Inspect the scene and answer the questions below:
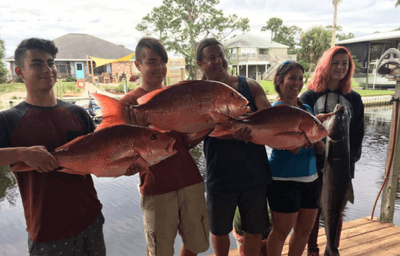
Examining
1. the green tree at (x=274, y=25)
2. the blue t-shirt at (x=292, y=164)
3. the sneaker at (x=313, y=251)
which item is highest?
the green tree at (x=274, y=25)

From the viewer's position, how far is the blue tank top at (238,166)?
2.19 metres

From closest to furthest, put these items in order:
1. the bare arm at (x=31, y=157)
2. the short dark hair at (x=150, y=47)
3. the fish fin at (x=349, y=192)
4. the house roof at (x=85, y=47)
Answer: the bare arm at (x=31, y=157), the short dark hair at (x=150, y=47), the fish fin at (x=349, y=192), the house roof at (x=85, y=47)

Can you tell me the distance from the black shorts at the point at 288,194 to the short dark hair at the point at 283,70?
0.84m

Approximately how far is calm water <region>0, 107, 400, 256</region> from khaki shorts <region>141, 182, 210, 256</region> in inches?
129

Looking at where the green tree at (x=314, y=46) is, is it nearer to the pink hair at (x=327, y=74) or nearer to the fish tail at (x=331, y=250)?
the pink hair at (x=327, y=74)

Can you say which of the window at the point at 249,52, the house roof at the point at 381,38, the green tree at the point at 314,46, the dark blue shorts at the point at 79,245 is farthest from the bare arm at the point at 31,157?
the window at the point at 249,52

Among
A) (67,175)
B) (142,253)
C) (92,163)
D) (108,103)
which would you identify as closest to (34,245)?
(67,175)

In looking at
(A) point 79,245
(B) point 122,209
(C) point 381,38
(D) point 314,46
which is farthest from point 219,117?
(D) point 314,46

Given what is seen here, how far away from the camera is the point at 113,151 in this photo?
1559 mm

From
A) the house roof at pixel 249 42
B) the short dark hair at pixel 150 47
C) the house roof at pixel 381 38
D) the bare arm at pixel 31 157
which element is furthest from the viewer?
the house roof at pixel 249 42

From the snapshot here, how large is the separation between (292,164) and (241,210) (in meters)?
0.61

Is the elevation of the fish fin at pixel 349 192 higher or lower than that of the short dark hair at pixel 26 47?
lower

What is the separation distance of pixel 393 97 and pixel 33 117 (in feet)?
13.7

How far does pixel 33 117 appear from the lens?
5.71 feet
